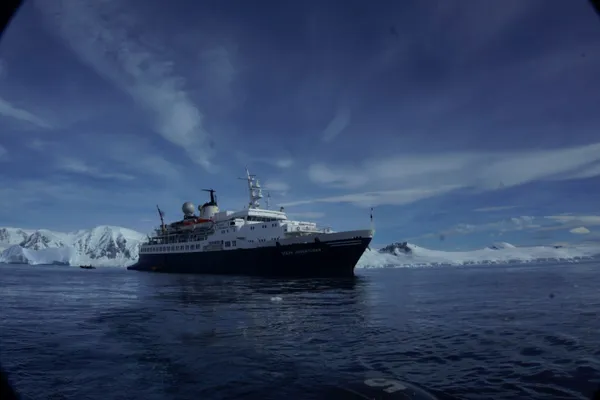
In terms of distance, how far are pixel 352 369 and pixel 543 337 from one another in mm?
7101

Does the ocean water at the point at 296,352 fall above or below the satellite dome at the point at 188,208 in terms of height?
below

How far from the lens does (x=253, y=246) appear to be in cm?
4897

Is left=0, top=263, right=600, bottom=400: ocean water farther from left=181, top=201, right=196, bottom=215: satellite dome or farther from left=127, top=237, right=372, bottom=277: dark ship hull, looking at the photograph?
left=181, top=201, right=196, bottom=215: satellite dome

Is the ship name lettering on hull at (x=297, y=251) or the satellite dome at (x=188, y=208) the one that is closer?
the ship name lettering on hull at (x=297, y=251)

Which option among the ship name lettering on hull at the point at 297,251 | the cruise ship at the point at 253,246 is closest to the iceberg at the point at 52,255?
the cruise ship at the point at 253,246

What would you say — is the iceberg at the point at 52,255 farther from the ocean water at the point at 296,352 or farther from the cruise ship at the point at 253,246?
the ocean water at the point at 296,352

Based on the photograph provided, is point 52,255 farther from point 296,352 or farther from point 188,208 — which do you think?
point 296,352

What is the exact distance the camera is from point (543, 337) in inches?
445

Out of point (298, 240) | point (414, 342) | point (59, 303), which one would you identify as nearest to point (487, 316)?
point (414, 342)

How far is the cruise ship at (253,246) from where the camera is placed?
42094 mm

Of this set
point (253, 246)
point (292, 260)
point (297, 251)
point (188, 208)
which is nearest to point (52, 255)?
point (188, 208)

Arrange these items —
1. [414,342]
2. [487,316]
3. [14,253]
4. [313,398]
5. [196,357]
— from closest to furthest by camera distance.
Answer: [313,398]
[196,357]
[414,342]
[487,316]
[14,253]

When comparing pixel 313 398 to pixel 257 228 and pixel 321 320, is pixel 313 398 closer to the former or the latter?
pixel 321 320

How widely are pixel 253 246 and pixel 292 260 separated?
723cm
